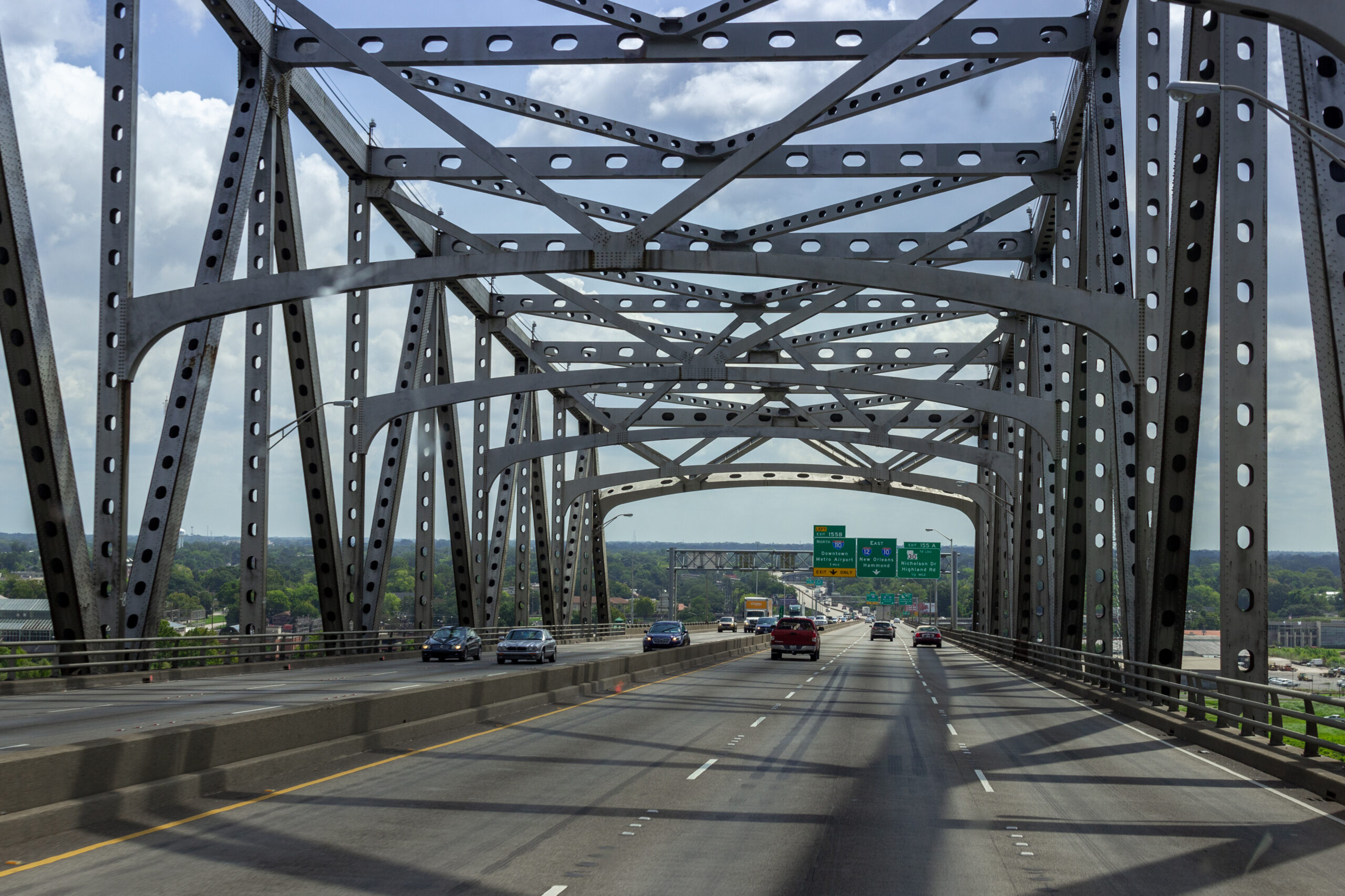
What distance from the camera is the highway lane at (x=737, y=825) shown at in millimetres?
8477

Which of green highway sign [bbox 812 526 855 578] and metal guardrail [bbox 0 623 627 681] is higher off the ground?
green highway sign [bbox 812 526 855 578]

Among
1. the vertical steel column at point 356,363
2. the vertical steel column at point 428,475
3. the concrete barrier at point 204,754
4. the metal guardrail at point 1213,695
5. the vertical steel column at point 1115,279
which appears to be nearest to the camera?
the concrete barrier at point 204,754

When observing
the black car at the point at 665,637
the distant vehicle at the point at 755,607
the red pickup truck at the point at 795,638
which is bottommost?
the distant vehicle at the point at 755,607

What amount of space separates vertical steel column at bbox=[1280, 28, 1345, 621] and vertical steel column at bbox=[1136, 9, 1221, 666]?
341 cm

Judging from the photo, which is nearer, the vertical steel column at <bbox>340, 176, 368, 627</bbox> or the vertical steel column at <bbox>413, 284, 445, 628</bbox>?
the vertical steel column at <bbox>340, 176, 368, 627</bbox>

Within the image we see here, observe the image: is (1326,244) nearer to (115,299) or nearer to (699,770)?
(699,770)

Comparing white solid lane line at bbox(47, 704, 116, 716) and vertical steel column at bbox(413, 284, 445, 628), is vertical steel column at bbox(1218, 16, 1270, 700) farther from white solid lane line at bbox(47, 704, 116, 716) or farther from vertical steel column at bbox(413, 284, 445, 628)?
vertical steel column at bbox(413, 284, 445, 628)

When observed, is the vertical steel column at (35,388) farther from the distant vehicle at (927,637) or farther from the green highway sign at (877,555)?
the green highway sign at (877,555)

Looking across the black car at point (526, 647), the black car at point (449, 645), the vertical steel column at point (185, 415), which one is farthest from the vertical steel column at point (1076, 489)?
the vertical steel column at point (185, 415)

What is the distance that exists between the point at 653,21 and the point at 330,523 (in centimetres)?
1571

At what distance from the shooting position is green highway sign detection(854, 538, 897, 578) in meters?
90.0

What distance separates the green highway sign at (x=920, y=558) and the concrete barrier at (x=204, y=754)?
234 feet

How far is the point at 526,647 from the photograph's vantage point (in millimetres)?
40719

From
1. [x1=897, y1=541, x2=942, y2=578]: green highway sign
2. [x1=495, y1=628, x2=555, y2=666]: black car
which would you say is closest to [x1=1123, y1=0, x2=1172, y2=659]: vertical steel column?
[x1=495, y1=628, x2=555, y2=666]: black car
